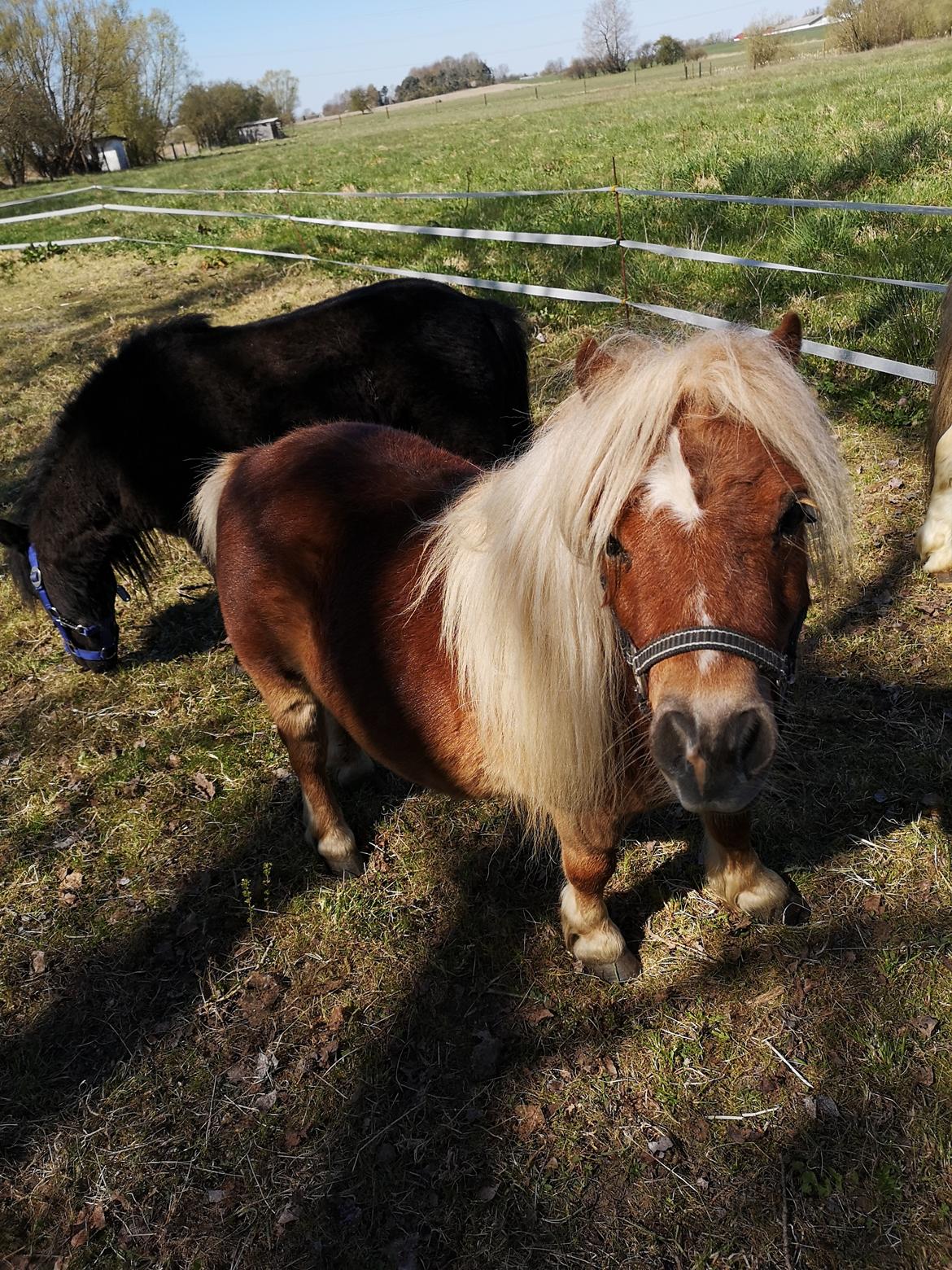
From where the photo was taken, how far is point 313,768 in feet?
9.58

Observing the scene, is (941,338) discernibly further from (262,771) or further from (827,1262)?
(262,771)

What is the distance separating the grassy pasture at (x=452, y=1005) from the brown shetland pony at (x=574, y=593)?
288 millimetres

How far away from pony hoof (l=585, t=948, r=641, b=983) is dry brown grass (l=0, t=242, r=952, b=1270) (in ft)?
0.14

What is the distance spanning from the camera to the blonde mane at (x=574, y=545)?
1.47 meters

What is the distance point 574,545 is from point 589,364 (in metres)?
0.42

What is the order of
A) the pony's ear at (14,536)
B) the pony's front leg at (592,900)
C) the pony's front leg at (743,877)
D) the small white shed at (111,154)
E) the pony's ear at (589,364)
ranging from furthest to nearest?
the small white shed at (111,154), the pony's ear at (14,536), the pony's front leg at (743,877), the pony's front leg at (592,900), the pony's ear at (589,364)

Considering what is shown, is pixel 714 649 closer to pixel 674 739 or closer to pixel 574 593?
pixel 674 739

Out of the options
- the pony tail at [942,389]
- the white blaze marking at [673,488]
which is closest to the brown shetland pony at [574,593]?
the white blaze marking at [673,488]

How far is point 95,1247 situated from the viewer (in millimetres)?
2137

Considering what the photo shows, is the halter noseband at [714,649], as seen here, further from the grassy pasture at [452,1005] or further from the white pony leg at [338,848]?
the white pony leg at [338,848]

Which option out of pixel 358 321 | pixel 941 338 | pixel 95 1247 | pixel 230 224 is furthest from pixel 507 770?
pixel 230 224

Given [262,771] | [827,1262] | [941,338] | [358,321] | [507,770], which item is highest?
[358,321]

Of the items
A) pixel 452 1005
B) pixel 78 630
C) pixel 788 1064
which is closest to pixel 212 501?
pixel 78 630

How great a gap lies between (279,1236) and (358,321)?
13.8ft
